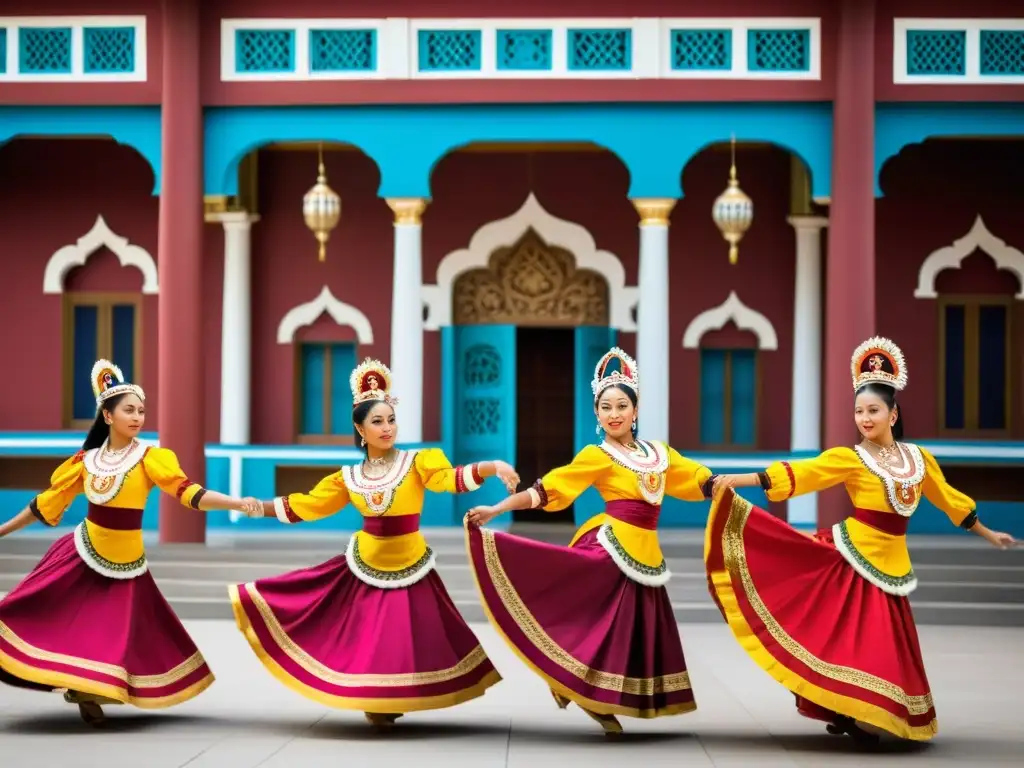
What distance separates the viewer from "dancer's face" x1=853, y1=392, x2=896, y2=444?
776cm

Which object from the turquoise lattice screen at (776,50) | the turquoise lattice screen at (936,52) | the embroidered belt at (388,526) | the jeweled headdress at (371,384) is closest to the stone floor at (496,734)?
the embroidered belt at (388,526)

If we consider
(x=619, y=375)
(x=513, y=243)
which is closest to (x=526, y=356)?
(x=513, y=243)

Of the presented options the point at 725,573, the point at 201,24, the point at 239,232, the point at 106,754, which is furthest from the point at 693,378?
the point at 106,754

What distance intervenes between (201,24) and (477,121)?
252 centimetres

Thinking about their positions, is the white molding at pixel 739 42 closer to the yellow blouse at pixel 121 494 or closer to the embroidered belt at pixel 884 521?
the embroidered belt at pixel 884 521

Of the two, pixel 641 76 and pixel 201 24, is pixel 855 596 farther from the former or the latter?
pixel 201 24

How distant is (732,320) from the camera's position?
52.8 ft

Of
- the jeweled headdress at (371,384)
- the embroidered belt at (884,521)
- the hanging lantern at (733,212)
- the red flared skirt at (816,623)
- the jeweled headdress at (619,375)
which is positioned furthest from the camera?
the hanging lantern at (733,212)

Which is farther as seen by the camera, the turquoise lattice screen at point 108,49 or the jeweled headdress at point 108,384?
the turquoise lattice screen at point 108,49

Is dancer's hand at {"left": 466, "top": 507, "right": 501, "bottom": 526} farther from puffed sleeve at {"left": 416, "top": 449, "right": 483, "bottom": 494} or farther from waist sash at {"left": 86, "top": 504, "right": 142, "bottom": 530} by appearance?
waist sash at {"left": 86, "top": 504, "right": 142, "bottom": 530}

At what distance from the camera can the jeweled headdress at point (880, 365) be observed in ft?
25.7

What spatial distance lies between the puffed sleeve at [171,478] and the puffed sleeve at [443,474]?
3.68 feet

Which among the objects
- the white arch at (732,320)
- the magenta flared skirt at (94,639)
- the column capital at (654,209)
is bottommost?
the magenta flared skirt at (94,639)

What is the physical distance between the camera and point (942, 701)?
8914 mm
